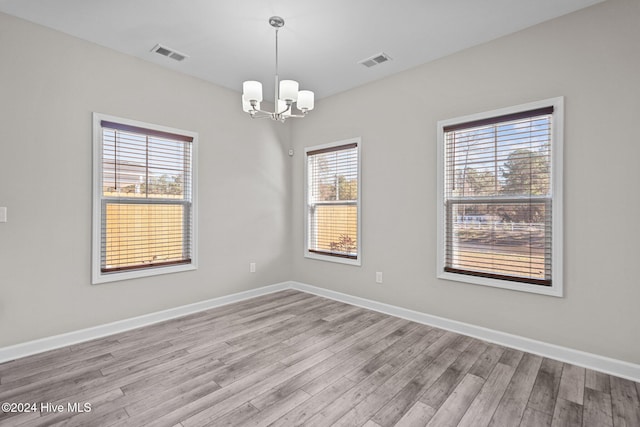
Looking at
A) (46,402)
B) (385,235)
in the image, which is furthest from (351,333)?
(46,402)

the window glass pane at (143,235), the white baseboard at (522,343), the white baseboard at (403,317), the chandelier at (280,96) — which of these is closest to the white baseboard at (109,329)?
the white baseboard at (403,317)

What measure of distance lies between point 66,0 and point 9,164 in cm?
141

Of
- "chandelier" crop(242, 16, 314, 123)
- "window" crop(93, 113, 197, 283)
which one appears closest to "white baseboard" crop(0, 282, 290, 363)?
"window" crop(93, 113, 197, 283)

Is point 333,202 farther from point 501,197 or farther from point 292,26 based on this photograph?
point 292,26

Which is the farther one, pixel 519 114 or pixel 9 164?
pixel 519 114

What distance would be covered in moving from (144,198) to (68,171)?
70 centimetres

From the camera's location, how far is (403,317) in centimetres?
362

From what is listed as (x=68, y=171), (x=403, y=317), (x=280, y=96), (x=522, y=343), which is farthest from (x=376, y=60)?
(x=68, y=171)

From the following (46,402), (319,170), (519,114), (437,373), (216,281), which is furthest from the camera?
(319,170)

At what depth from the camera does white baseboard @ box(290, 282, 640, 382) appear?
238cm

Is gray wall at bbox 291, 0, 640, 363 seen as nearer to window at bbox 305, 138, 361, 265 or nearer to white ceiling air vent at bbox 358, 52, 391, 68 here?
window at bbox 305, 138, 361, 265

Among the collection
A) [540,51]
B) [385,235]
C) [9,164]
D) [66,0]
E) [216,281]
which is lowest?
[216,281]

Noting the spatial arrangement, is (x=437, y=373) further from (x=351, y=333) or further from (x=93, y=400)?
(x=93, y=400)

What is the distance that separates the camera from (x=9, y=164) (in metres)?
2.61
